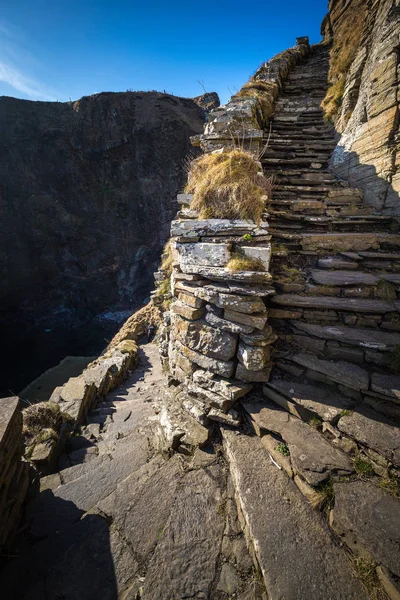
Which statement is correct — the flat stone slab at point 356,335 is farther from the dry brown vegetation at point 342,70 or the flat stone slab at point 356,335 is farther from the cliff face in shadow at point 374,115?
the dry brown vegetation at point 342,70

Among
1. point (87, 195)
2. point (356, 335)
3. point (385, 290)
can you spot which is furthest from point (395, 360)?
point (87, 195)

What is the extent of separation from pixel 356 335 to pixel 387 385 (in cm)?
62

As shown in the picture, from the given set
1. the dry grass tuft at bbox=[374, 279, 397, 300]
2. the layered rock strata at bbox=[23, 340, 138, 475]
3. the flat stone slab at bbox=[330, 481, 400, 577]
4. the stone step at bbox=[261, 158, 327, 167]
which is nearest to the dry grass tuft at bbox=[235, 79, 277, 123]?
the stone step at bbox=[261, 158, 327, 167]

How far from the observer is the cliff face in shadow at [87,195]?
90.9 feet

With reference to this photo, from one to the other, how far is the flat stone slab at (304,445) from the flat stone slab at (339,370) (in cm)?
60

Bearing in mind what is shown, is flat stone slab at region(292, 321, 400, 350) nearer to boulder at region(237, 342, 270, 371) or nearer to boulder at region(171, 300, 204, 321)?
boulder at region(237, 342, 270, 371)

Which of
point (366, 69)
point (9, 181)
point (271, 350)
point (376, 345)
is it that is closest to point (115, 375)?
point (271, 350)

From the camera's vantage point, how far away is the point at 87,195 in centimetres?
2975

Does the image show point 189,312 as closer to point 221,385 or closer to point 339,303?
point 221,385

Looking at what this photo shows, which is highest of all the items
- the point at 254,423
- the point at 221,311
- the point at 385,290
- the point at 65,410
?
the point at 385,290

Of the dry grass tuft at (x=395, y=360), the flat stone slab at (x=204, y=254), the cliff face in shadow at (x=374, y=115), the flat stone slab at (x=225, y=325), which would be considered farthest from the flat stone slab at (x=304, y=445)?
the cliff face in shadow at (x=374, y=115)

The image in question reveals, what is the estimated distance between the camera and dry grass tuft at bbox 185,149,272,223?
362 cm

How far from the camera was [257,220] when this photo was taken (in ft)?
11.5

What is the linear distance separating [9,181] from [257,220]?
36.9 metres
